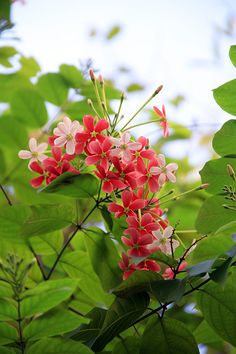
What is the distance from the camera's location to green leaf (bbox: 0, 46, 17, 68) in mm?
1945

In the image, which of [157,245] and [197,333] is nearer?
[157,245]

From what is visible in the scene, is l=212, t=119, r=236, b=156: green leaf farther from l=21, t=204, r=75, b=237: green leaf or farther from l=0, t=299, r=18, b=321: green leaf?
l=0, t=299, r=18, b=321: green leaf

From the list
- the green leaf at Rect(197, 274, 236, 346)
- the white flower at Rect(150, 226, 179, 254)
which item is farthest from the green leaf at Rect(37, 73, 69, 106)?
the green leaf at Rect(197, 274, 236, 346)

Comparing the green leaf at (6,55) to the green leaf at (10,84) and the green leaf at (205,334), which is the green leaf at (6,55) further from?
the green leaf at (205,334)

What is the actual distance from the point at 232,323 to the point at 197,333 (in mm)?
281

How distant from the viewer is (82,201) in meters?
1.87

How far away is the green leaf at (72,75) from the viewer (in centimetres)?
185

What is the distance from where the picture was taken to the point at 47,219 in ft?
4.02

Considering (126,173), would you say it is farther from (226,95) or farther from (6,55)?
(6,55)

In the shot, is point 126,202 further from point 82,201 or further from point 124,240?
Result: point 82,201

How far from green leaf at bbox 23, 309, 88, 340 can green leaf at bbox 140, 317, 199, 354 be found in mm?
181

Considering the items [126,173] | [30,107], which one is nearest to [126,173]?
[126,173]

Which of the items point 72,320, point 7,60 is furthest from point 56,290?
point 7,60

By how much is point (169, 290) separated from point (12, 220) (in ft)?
1.50
